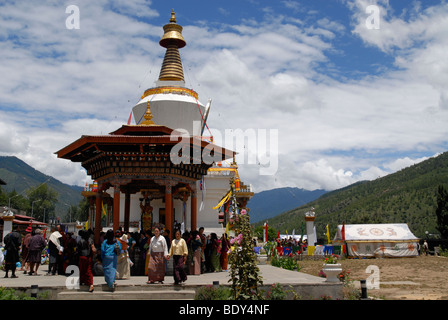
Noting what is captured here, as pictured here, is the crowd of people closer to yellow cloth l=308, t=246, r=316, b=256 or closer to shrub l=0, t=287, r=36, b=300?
shrub l=0, t=287, r=36, b=300

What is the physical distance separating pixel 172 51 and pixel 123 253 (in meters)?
25.0

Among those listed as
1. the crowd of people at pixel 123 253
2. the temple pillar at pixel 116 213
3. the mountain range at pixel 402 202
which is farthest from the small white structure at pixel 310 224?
the mountain range at pixel 402 202

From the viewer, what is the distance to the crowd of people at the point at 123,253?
11727mm

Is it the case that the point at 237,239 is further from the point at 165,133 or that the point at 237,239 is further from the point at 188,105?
the point at 188,105

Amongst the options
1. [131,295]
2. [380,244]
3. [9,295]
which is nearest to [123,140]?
[131,295]

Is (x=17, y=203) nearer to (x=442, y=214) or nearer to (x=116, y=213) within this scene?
(x=442, y=214)

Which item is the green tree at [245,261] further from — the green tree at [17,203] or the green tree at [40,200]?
the green tree at [17,203]

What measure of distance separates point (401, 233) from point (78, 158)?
27.8 m

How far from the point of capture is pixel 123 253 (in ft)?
44.1

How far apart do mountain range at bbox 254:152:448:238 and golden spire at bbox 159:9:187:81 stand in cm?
4196

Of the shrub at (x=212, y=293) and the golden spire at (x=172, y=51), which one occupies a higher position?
the golden spire at (x=172, y=51)

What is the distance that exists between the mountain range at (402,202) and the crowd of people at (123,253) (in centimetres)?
5242

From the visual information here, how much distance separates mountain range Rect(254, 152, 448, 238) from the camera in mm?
70512
